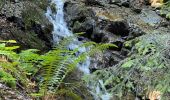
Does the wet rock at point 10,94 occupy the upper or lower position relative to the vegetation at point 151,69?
lower

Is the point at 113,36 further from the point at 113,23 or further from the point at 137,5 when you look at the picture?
the point at 137,5

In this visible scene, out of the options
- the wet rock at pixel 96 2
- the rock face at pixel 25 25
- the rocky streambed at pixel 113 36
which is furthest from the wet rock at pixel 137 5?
the rock face at pixel 25 25

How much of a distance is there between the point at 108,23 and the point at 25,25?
363 cm

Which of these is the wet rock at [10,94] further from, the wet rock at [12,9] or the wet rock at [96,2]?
the wet rock at [96,2]

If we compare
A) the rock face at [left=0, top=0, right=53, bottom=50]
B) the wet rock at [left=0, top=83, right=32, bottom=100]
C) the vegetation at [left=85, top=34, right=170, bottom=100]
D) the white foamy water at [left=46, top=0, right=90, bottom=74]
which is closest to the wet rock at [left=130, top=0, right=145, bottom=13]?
the white foamy water at [left=46, top=0, right=90, bottom=74]

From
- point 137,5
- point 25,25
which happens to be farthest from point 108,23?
point 25,25

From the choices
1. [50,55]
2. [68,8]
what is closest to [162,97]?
[50,55]

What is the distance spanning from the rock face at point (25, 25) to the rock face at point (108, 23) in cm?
200

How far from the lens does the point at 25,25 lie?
9.20 m

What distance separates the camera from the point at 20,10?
9453 millimetres

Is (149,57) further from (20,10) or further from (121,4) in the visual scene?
(121,4)

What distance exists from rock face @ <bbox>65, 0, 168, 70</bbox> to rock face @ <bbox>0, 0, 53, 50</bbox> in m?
2.00

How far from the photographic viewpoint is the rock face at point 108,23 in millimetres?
11276

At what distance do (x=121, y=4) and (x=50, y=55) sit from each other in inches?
366
